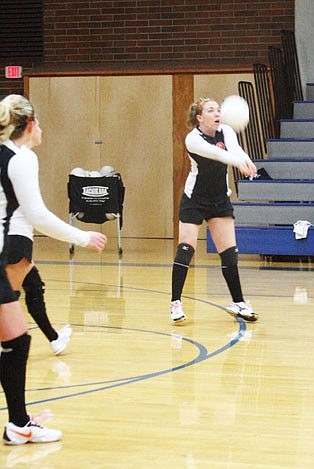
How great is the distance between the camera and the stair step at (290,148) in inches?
446

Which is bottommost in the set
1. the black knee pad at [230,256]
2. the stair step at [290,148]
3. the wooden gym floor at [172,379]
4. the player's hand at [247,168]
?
the wooden gym floor at [172,379]

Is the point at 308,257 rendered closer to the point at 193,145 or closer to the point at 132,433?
the point at 193,145

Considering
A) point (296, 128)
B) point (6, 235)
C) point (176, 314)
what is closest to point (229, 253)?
point (176, 314)

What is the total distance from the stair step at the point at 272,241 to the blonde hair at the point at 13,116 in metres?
6.22

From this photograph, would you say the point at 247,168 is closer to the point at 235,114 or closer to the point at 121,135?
the point at 235,114

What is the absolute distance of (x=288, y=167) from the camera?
35.8 feet

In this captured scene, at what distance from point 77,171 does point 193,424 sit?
740 cm

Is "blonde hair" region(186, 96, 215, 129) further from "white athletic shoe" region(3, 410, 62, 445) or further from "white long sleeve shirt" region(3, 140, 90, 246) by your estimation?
"white athletic shoe" region(3, 410, 62, 445)

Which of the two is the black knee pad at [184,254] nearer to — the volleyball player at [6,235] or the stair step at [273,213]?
the volleyball player at [6,235]

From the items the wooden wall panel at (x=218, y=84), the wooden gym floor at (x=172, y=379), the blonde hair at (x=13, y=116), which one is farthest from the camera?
the wooden wall panel at (x=218, y=84)

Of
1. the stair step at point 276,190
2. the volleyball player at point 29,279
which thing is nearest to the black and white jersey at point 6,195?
the volleyball player at point 29,279

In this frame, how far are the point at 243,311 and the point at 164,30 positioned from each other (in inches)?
301

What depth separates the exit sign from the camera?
1367 centimetres

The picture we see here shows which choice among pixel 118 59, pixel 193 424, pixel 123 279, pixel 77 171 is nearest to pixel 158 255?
pixel 77 171
